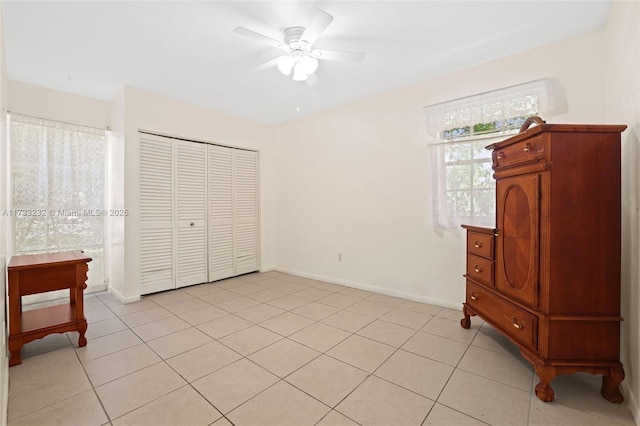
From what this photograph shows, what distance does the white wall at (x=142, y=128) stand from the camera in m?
3.30

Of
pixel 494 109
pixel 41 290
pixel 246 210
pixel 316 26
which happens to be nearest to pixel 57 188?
pixel 41 290

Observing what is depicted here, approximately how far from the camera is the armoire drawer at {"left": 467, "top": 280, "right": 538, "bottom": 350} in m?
1.73

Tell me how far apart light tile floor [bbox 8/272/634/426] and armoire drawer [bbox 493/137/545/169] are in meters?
1.41

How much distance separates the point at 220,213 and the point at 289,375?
2961mm

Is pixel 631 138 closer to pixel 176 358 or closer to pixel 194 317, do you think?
pixel 176 358

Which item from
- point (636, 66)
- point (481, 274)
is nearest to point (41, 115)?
point (481, 274)

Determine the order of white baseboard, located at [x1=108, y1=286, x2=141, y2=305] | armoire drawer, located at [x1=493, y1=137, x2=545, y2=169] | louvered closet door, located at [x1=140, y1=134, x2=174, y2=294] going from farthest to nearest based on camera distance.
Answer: louvered closet door, located at [x1=140, y1=134, x2=174, y2=294]
white baseboard, located at [x1=108, y1=286, x2=141, y2=305]
armoire drawer, located at [x1=493, y1=137, x2=545, y2=169]

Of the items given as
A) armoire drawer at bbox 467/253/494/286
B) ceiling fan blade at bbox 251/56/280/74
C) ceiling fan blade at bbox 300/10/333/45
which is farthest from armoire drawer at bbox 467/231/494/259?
ceiling fan blade at bbox 251/56/280/74

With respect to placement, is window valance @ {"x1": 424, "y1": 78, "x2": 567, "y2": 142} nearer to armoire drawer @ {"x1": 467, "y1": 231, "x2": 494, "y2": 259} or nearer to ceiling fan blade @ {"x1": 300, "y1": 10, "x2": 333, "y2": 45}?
armoire drawer @ {"x1": 467, "y1": 231, "x2": 494, "y2": 259}

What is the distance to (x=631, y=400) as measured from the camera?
153cm

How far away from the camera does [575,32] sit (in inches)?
90.4

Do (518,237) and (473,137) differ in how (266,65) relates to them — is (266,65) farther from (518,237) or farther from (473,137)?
(518,237)

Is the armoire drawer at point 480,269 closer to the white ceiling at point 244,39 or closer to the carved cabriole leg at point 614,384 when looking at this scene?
the carved cabriole leg at point 614,384

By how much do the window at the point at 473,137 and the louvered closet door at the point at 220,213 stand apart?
294cm
